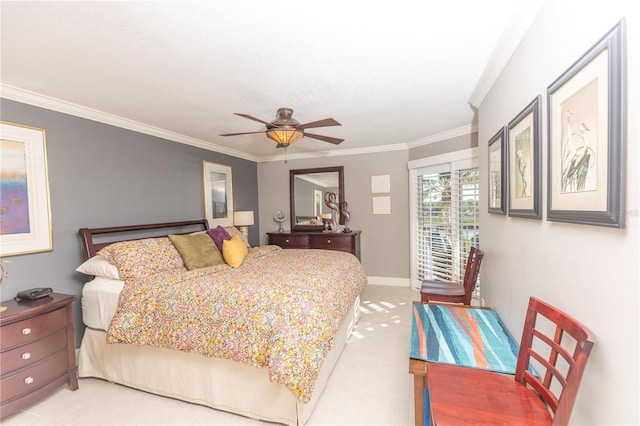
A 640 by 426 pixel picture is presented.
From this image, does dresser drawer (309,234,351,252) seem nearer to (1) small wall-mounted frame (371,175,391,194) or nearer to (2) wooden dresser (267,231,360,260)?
(2) wooden dresser (267,231,360,260)

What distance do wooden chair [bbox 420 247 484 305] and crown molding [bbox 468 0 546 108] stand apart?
1518 millimetres

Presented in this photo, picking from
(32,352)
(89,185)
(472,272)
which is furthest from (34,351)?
(472,272)

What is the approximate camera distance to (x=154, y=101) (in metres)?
2.63

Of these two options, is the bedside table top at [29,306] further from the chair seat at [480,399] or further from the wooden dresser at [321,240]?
the wooden dresser at [321,240]

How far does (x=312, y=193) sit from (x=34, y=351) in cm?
411

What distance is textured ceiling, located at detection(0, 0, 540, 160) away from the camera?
1476 millimetres

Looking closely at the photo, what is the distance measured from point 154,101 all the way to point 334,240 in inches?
125

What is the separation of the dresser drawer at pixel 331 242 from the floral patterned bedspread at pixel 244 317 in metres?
2.11

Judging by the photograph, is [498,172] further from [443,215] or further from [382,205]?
[382,205]

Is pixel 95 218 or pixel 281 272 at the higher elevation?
pixel 95 218

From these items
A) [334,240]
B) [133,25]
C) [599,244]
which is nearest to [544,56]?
[599,244]

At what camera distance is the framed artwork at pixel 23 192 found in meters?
2.19

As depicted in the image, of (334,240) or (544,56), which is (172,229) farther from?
(544,56)

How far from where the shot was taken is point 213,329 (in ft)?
6.28
